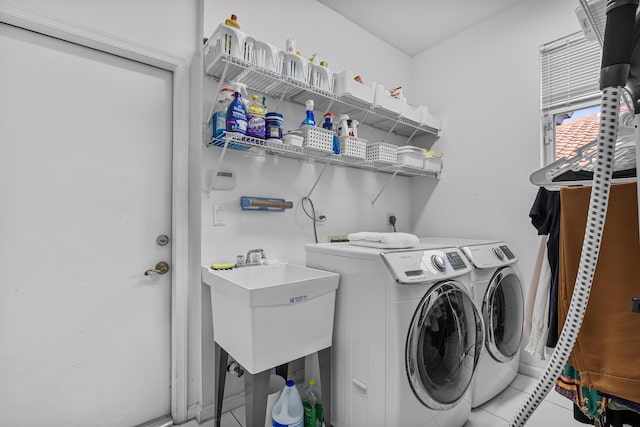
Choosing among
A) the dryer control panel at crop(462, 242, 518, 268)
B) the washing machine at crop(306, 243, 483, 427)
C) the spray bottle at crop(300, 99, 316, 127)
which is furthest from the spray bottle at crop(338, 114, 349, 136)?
the dryer control panel at crop(462, 242, 518, 268)

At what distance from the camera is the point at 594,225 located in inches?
21.7

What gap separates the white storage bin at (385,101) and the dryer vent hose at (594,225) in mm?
1780

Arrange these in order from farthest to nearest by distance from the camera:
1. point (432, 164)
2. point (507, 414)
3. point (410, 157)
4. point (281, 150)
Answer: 1. point (432, 164)
2. point (410, 157)
3. point (281, 150)
4. point (507, 414)

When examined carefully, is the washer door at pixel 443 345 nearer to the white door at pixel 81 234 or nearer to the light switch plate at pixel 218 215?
the light switch plate at pixel 218 215

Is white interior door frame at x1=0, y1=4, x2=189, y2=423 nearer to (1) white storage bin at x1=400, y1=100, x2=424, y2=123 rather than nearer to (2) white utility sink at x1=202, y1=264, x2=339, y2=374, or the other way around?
(2) white utility sink at x1=202, y1=264, x2=339, y2=374

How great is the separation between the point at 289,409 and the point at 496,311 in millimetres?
1418

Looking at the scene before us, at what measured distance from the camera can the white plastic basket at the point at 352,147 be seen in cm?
203

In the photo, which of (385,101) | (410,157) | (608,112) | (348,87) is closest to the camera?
(608,112)

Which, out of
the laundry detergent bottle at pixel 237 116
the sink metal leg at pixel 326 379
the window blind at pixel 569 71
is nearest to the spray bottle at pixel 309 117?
the laundry detergent bottle at pixel 237 116

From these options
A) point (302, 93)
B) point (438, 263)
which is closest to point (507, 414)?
point (438, 263)

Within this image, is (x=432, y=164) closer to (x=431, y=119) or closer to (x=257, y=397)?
(x=431, y=119)

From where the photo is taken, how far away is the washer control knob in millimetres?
A: 1536

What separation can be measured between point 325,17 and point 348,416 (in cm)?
273

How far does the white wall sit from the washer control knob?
3.57 ft
